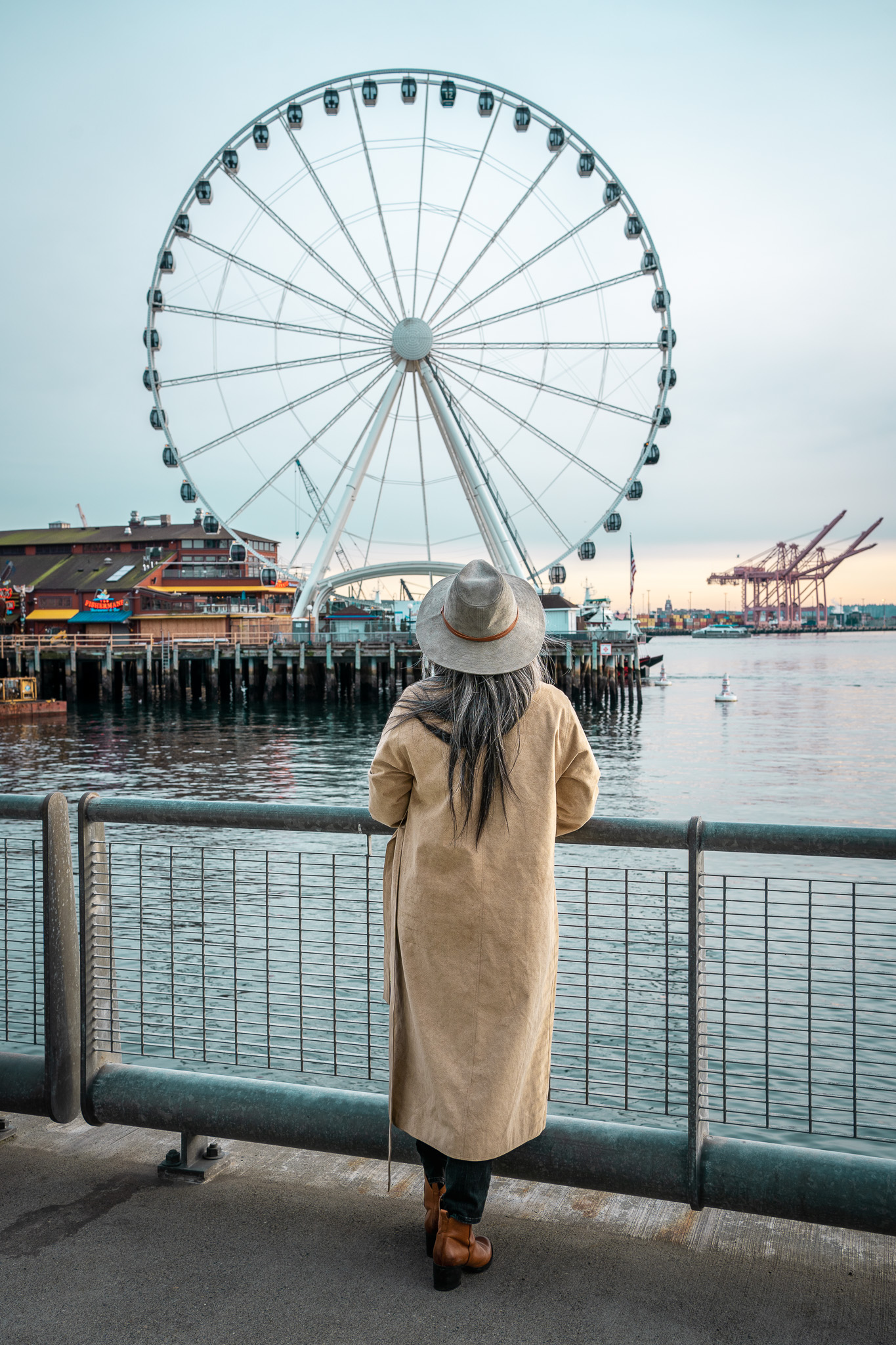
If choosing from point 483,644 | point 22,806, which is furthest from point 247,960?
point 483,644

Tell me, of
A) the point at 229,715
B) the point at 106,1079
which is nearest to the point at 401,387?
the point at 229,715

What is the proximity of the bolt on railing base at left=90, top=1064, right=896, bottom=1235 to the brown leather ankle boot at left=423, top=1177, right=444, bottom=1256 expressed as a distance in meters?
0.18

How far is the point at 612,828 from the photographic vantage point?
10.9ft

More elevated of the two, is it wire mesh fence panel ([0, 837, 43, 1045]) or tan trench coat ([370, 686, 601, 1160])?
tan trench coat ([370, 686, 601, 1160])

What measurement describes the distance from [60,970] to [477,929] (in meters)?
1.69

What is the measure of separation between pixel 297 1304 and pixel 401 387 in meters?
38.1

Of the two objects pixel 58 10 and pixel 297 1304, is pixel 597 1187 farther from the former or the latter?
pixel 58 10

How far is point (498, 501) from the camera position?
128 ft

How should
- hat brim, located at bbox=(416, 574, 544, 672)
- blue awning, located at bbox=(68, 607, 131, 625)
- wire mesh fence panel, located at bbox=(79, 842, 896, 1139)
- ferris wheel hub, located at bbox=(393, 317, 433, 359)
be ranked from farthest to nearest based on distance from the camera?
blue awning, located at bbox=(68, 607, 131, 625)
ferris wheel hub, located at bbox=(393, 317, 433, 359)
wire mesh fence panel, located at bbox=(79, 842, 896, 1139)
hat brim, located at bbox=(416, 574, 544, 672)

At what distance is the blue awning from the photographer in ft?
265

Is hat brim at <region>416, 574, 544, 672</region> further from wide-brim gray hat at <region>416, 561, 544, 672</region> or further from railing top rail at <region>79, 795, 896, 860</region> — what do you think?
railing top rail at <region>79, 795, 896, 860</region>

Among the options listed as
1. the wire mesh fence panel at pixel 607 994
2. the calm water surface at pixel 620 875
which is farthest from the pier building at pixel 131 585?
the wire mesh fence panel at pixel 607 994

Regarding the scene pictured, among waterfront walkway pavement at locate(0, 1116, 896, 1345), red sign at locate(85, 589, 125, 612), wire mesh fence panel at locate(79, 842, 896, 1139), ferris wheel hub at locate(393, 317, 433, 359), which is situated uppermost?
ferris wheel hub at locate(393, 317, 433, 359)

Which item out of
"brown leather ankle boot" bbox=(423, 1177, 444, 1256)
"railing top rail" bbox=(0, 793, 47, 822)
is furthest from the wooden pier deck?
"brown leather ankle boot" bbox=(423, 1177, 444, 1256)
